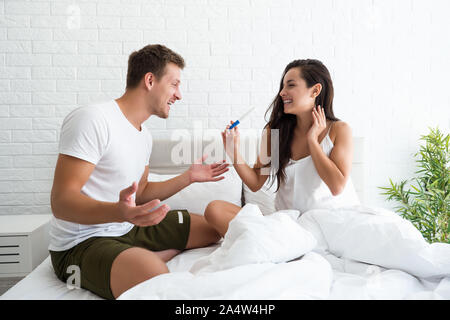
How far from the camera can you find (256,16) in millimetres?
2439

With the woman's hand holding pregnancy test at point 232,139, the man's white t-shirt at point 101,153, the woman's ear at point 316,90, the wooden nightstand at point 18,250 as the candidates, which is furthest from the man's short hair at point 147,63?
the wooden nightstand at point 18,250

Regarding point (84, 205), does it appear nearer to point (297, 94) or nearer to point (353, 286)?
point (353, 286)

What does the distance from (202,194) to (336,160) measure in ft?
2.64

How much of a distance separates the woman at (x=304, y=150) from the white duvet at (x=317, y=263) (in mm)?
244

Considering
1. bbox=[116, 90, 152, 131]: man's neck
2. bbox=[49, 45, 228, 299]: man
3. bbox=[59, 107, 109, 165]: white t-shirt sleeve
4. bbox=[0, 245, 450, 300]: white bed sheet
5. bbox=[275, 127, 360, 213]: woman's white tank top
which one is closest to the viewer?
bbox=[0, 245, 450, 300]: white bed sheet

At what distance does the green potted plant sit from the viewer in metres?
2.29

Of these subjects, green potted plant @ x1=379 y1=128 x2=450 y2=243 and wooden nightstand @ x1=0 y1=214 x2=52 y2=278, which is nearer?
wooden nightstand @ x1=0 y1=214 x2=52 y2=278

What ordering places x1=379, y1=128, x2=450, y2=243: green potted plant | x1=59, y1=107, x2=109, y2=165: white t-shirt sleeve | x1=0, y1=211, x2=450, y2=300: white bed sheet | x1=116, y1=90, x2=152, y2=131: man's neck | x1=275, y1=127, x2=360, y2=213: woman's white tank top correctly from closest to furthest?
x1=0, y1=211, x2=450, y2=300: white bed sheet < x1=59, y1=107, x2=109, y2=165: white t-shirt sleeve < x1=116, y1=90, x2=152, y2=131: man's neck < x1=275, y1=127, x2=360, y2=213: woman's white tank top < x1=379, y1=128, x2=450, y2=243: green potted plant

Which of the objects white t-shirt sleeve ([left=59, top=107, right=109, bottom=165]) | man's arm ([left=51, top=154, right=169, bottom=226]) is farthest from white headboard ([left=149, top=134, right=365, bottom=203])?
man's arm ([left=51, top=154, right=169, bottom=226])

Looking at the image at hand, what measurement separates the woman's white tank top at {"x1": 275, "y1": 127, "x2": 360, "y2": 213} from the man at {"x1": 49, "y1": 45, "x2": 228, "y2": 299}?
0.35 metres

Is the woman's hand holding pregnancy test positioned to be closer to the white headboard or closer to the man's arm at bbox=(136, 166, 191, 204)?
the man's arm at bbox=(136, 166, 191, 204)

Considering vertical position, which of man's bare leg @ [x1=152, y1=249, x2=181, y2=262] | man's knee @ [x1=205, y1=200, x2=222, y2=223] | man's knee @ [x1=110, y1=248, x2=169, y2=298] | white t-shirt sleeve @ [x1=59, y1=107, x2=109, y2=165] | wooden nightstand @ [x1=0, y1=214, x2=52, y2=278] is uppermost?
white t-shirt sleeve @ [x1=59, y1=107, x2=109, y2=165]
